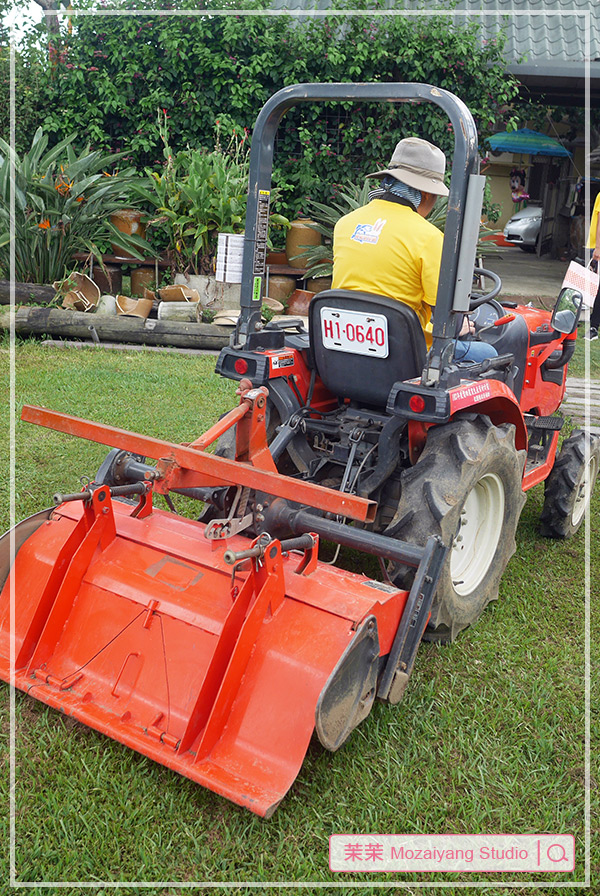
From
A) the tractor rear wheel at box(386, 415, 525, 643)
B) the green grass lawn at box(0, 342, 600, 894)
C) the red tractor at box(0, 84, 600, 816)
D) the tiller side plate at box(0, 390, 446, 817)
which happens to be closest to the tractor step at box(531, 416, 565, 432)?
the red tractor at box(0, 84, 600, 816)

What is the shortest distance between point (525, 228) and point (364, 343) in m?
13.9

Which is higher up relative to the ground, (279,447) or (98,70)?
(98,70)

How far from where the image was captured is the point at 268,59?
9570 mm

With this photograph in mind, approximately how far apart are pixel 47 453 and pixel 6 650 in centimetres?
230

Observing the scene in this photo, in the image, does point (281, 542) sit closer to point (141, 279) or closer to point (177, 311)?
point (177, 311)

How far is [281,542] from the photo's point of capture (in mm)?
2510

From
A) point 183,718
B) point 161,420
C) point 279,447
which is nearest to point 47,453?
point 161,420

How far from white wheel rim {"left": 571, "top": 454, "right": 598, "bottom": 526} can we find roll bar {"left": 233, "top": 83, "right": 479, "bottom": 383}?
1692 mm

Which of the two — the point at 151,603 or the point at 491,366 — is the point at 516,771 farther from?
the point at 491,366

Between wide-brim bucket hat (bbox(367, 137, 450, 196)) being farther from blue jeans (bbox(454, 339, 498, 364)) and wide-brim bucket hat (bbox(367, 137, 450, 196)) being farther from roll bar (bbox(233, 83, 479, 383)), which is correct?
blue jeans (bbox(454, 339, 498, 364))

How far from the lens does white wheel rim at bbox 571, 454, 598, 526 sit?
13.7ft

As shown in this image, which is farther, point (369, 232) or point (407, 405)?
point (369, 232)

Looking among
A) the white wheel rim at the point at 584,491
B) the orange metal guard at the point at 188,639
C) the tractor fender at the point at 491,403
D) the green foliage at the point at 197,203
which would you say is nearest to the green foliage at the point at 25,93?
the green foliage at the point at 197,203

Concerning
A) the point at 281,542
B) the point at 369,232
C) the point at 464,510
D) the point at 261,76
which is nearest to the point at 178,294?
the point at 261,76
